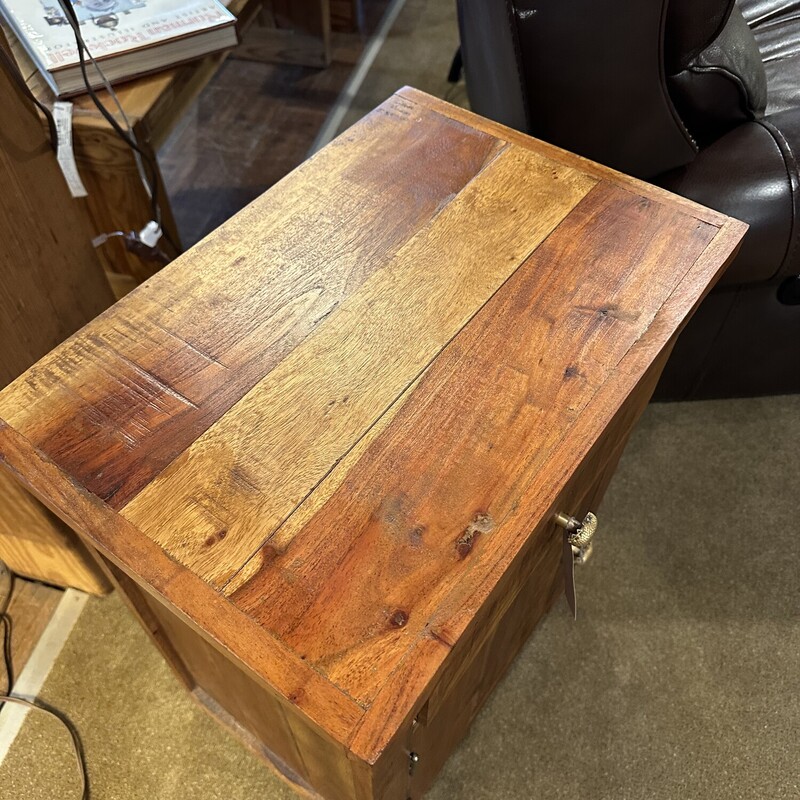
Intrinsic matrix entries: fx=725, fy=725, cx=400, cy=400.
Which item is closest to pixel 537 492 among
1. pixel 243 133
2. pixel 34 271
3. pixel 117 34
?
pixel 34 271

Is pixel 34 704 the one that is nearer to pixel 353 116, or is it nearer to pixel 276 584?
pixel 276 584

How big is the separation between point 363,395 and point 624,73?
1.77ft

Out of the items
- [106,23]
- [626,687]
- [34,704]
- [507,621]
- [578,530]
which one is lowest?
[626,687]

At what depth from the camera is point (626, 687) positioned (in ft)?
3.61

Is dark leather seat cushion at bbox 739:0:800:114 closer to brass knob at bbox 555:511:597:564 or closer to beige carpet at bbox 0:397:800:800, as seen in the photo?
beige carpet at bbox 0:397:800:800

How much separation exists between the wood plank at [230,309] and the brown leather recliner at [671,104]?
13 centimetres

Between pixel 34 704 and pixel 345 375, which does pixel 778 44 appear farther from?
pixel 34 704

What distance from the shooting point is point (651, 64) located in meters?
0.86

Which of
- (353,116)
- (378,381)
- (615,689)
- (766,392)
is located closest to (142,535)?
(378,381)

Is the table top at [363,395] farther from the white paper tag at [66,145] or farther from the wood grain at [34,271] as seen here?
the white paper tag at [66,145]

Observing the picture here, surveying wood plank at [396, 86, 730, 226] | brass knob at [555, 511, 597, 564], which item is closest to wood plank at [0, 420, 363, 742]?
brass knob at [555, 511, 597, 564]

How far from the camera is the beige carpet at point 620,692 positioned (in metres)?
1.02

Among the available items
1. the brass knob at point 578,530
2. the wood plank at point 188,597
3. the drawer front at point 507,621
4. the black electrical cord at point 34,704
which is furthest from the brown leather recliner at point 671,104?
the black electrical cord at point 34,704

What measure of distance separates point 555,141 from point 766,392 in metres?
0.69
